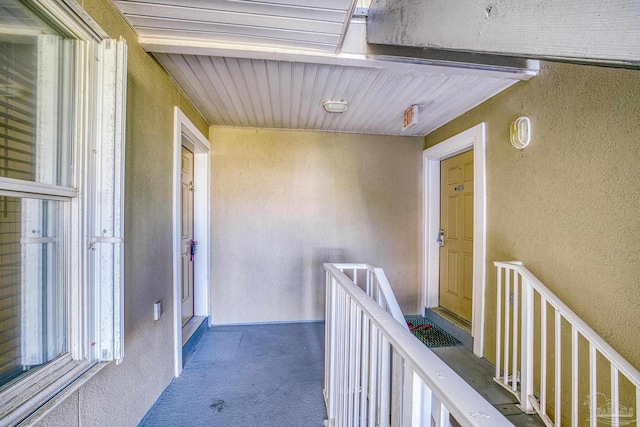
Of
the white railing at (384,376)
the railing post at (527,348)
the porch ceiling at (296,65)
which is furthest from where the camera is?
the railing post at (527,348)

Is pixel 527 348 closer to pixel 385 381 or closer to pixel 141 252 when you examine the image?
pixel 385 381

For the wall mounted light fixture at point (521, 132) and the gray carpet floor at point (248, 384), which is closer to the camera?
the gray carpet floor at point (248, 384)

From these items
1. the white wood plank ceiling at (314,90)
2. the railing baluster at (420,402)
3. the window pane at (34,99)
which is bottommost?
the railing baluster at (420,402)

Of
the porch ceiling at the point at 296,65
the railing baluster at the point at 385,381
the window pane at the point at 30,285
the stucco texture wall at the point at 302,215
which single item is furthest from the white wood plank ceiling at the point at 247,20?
the stucco texture wall at the point at 302,215

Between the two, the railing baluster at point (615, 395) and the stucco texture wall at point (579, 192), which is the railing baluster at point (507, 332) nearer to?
the stucco texture wall at point (579, 192)

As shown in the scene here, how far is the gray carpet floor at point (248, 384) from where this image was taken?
163 centimetres

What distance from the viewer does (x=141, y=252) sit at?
1.51 m

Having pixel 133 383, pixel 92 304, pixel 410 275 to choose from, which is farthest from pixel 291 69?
pixel 410 275

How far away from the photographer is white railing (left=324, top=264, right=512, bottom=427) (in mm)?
475

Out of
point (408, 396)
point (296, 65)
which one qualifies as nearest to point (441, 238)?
point (296, 65)

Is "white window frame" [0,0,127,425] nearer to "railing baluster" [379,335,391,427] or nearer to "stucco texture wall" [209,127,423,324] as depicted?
"railing baluster" [379,335,391,427]

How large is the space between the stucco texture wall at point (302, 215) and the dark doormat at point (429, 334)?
192 mm

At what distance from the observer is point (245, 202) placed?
2.97m

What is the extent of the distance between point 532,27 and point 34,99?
1.70 meters
